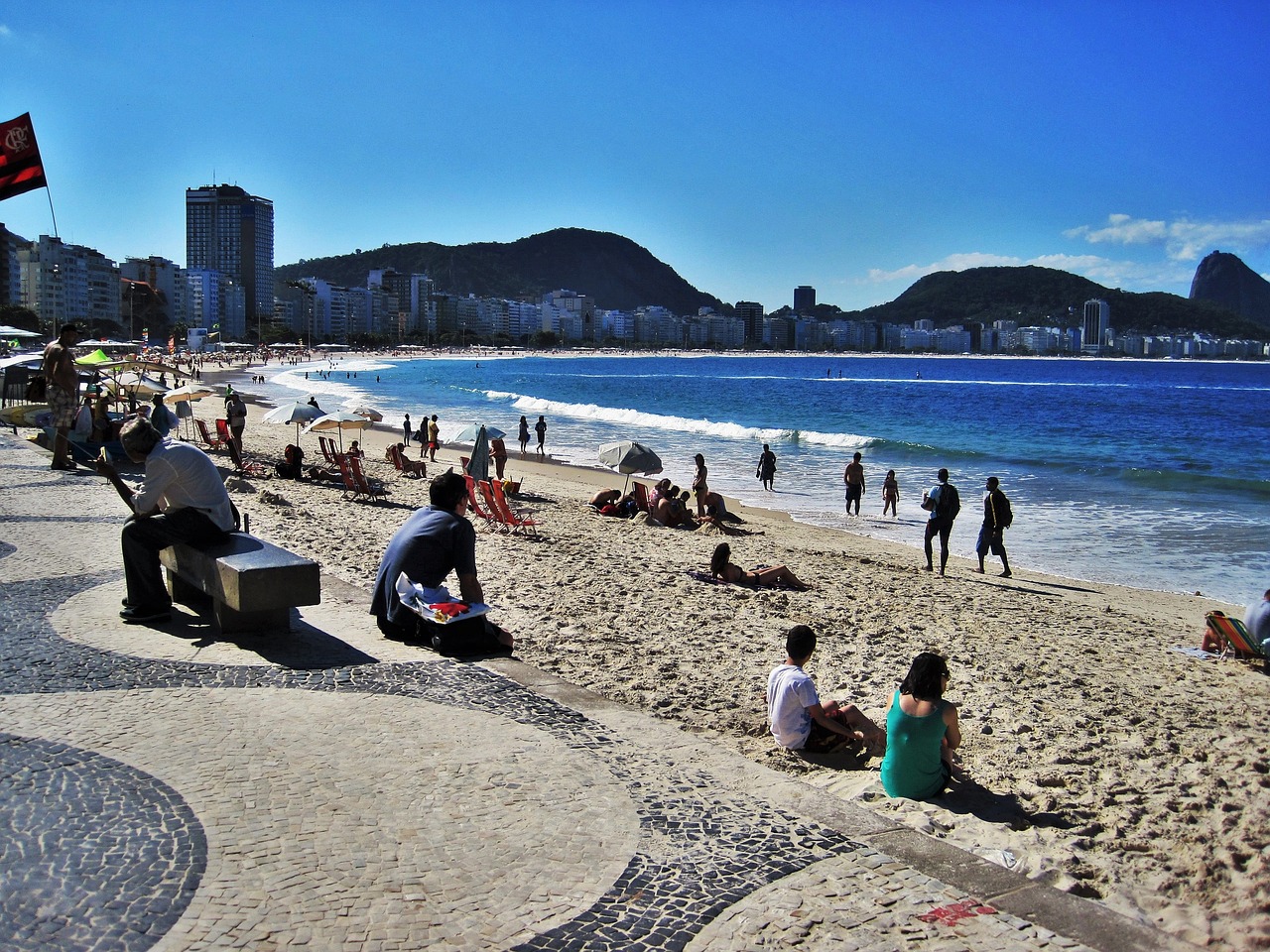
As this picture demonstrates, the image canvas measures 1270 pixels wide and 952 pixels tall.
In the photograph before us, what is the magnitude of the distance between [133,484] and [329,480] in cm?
444

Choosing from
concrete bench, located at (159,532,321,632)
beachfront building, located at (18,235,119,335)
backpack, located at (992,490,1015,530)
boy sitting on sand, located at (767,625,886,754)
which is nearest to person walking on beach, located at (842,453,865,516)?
backpack, located at (992,490,1015,530)

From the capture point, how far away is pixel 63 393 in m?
11.8

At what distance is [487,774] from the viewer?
154 inches

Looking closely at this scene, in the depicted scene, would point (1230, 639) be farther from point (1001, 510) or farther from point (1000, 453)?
point (1000, 453)

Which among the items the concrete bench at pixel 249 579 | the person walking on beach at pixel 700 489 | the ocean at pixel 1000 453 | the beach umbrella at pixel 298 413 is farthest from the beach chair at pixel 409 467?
the concrete bench at pixel 249 579

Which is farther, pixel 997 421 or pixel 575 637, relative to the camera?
pixel 997 421

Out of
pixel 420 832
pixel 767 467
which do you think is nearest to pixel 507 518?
pixel 420 832

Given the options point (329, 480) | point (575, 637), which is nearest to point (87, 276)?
point (329, 480)

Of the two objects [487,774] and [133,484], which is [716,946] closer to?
[487,774]

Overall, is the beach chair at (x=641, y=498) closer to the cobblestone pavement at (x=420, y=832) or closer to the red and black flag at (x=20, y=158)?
the red and black flag at (x=20, y=158)

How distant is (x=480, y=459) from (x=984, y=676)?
10263 millimetres

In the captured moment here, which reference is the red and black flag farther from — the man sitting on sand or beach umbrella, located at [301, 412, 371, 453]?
the man sitting on sand

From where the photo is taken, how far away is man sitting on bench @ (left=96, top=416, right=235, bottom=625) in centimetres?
557

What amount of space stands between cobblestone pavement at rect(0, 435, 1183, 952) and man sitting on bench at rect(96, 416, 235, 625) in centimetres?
65
